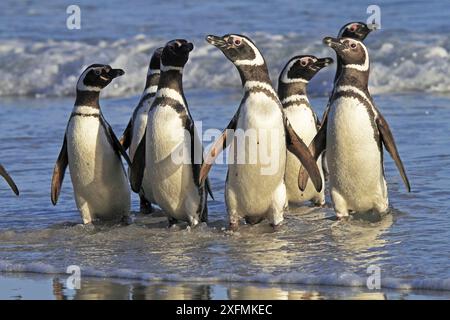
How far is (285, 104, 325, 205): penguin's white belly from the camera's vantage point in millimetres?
9047

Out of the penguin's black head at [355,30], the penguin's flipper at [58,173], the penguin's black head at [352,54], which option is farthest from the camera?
the penguin's black head at [355,30]

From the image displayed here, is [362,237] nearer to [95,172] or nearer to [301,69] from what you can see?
[301,69]

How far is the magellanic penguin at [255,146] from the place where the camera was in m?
8.00

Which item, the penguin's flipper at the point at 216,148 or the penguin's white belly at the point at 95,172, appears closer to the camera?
the penguin's flipper at the point at 216,148

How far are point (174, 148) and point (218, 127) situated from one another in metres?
4.13

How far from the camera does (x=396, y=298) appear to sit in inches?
246

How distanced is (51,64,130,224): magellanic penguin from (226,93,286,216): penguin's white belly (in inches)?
33.4

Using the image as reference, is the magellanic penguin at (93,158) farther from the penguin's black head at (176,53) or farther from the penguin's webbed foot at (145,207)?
the penguin's webbed foot at (145,207)

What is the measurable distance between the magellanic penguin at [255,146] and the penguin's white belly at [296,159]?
859 mm

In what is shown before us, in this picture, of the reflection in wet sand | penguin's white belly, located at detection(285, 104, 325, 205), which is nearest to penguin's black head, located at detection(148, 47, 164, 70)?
penguin's white belly, located at detection(285, 104, 325, 205)

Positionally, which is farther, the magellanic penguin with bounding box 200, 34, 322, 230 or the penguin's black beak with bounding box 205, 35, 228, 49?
the magellanic penguin with bounding box 200, 34, 322, 230

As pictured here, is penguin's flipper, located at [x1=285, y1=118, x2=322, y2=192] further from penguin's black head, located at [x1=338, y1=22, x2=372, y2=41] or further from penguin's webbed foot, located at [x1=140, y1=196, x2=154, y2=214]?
penguin's black head, located at [x1=338, y1=22, x2=372, y2=41]

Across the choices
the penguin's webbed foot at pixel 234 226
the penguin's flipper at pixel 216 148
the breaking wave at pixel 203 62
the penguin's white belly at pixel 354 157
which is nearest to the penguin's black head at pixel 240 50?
the penguin's flipper at pixel 216 148
